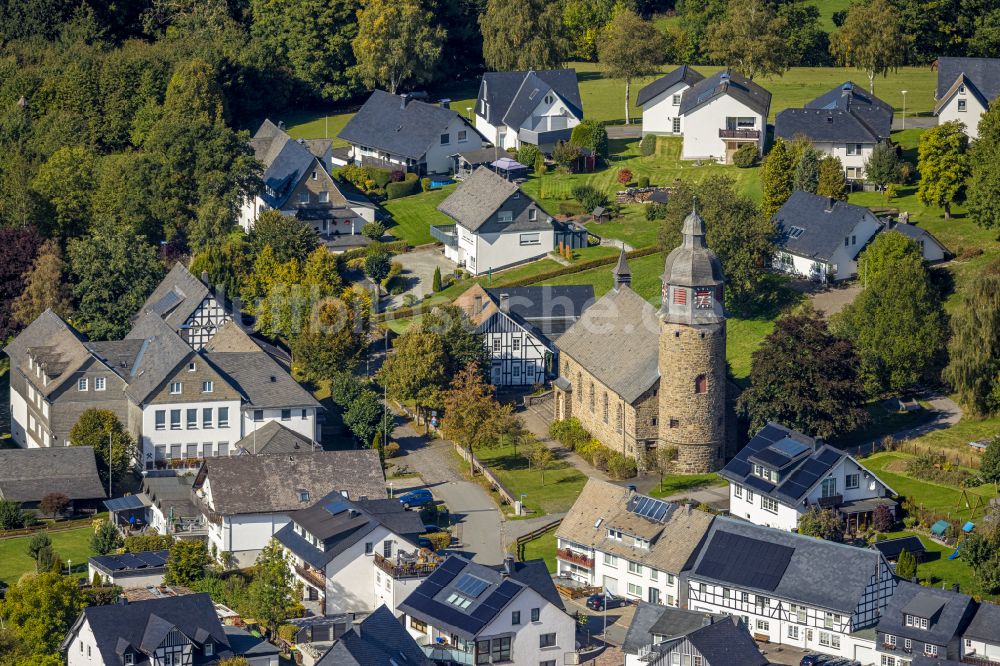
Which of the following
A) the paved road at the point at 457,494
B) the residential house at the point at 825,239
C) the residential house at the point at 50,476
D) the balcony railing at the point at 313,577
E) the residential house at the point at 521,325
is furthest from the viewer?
the residential house at the point at 825,239

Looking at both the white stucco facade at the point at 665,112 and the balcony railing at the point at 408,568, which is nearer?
the balcony railing at the point at 408,568

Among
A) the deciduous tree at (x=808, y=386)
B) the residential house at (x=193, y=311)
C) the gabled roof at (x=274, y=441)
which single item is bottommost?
the gabled roof at (x=274, y=441)

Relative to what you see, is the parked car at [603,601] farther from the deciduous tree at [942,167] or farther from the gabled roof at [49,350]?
the deciduous tree at [942,167]

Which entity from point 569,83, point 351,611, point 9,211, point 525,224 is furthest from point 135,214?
point 351,611

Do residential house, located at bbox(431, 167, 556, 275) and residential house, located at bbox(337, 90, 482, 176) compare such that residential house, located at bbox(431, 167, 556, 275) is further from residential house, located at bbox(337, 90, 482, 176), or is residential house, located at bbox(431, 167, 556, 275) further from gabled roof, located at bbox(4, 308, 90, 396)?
gabled roof, located at bbox(4, 308, 90, 396)

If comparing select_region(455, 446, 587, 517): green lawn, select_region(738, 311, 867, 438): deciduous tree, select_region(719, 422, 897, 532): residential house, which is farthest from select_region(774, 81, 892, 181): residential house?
select_region(719, 422, 897, 532): residential house

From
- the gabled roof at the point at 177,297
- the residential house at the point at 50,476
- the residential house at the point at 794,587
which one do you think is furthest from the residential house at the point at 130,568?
the gabled roof at the point at 177,297

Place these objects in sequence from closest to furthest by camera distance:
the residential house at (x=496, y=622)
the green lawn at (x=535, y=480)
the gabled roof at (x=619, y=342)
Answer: the residential house at (x=496, y=622) → the green lawn at (x=535, y=480) → the gabled roof at (x=619, y=342)

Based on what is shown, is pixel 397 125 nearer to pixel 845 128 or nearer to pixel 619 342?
pixel 845 128
